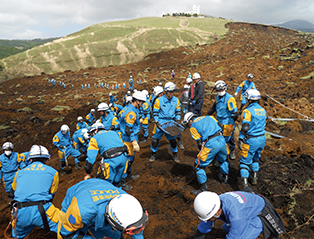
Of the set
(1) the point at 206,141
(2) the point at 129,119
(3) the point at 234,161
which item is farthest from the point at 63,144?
(3) the point at 234,161

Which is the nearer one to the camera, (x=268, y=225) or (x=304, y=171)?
(x=268, y=225)

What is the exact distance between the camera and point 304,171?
4.66 meters

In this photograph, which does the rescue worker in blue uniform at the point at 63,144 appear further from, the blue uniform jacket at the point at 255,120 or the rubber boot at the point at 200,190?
the blue uniform jacket at the point at 255,120

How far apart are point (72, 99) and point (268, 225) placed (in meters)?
23.7

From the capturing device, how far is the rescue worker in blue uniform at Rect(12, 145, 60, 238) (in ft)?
10.3

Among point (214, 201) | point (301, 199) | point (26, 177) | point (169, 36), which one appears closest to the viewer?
point (214, 201)

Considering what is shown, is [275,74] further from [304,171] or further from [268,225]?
[268,225]

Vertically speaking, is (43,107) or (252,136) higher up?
(252,136)

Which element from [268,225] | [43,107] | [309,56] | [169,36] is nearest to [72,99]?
[43,107]

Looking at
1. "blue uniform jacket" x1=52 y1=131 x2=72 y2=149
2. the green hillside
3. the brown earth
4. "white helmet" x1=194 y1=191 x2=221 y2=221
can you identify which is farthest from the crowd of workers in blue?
the green hillside

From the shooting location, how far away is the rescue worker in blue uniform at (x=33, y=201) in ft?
10.3

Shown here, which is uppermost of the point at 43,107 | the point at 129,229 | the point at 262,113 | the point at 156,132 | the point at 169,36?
the point at 169,36

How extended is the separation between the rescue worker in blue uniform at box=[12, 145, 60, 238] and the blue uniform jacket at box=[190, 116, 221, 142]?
3.46 metres

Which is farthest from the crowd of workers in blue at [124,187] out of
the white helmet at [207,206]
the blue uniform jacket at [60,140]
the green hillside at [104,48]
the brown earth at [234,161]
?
the green hillside at [104,48]
